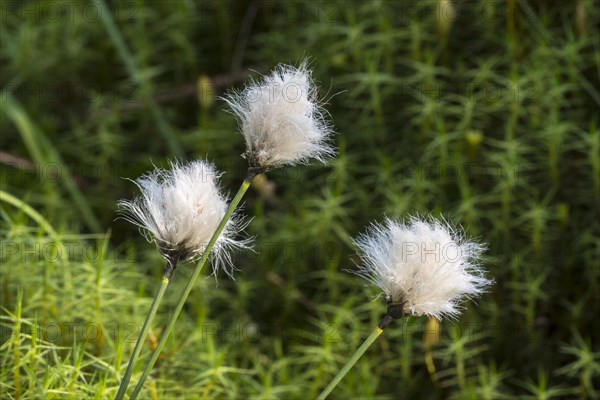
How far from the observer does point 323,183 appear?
212 cm

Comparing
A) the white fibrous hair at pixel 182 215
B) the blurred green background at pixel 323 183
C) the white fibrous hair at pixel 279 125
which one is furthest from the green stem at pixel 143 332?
the blurred green background at pixel 323 183

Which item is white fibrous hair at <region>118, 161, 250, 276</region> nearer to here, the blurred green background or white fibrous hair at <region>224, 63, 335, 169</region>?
white fibrous hair at <region>224, 63, 335, 169</region>

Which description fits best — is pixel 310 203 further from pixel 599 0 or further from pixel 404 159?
pixel 599 0

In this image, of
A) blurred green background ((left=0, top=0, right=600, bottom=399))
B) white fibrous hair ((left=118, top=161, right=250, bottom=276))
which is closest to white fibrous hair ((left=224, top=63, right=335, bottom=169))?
white fibrous hair ((left=118, top=161, right=250, bottom=276))

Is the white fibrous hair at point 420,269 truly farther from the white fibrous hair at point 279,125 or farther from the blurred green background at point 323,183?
the blurred green background at point 323,183

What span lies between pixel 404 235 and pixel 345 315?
2.59ft

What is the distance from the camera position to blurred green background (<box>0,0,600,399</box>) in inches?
67.4

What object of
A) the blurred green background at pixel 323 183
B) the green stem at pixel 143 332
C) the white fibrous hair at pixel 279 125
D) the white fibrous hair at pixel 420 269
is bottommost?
the green stem at pixel 143 332

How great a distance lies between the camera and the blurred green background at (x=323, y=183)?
171cm

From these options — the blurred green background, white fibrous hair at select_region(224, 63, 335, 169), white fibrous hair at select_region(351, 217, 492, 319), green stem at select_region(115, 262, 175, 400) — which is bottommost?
green stem at select_region(115, 262, 175, 400)

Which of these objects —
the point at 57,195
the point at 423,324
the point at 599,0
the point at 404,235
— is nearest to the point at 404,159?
the point at 423,324

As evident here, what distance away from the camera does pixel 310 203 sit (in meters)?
2.04

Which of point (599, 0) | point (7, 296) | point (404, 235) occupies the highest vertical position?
point (599, 0)

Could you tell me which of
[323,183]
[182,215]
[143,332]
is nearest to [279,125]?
[182,215]
